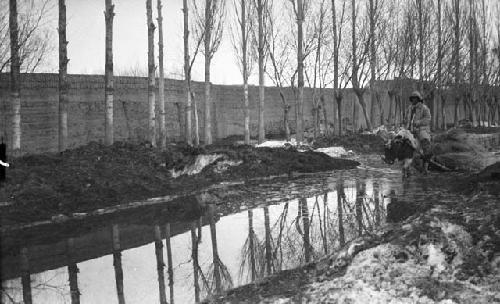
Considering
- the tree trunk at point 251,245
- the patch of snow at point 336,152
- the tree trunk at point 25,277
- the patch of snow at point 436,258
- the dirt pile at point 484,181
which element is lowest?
the tree trunk at point 25,277

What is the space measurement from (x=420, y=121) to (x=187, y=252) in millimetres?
7875

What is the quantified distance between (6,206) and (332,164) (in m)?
10.0

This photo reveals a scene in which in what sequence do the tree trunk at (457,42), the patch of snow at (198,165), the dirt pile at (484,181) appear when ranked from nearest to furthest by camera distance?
the dirt pile at (484,181) → the patch of snow at (198,165) → the tree trunk at (457,42)

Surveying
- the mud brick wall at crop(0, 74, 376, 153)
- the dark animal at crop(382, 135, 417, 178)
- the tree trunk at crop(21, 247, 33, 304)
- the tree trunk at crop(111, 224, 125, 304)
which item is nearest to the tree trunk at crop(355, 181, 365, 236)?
the dark animal at crop(382, 135, 417, 178)

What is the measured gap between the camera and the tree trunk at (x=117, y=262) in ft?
15.8

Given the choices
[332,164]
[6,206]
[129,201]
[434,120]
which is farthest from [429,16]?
[6,206]

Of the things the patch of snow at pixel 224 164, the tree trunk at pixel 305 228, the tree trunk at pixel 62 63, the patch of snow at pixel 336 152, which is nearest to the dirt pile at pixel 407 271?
the tree trunk at pixel 305 228

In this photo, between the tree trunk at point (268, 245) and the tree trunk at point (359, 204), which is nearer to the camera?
the tree trunk at point (268, 245)

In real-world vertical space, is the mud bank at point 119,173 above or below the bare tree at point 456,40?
below

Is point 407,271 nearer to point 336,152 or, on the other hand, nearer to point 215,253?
point 215,253

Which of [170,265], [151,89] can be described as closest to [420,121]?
[170,265]

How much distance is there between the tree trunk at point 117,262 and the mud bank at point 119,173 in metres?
1.60

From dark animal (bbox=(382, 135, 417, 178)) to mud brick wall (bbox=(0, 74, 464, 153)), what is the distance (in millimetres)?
10419

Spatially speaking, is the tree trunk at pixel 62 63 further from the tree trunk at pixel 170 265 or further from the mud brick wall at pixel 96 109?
the tree trunk at pixel 170 265
